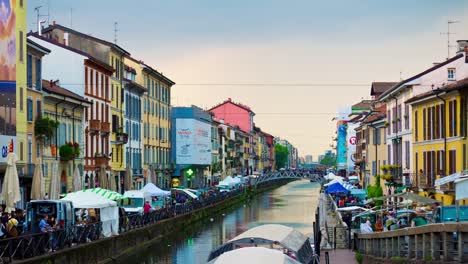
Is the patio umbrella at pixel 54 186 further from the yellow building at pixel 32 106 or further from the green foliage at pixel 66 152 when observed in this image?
the green foliage at pixel 66 152

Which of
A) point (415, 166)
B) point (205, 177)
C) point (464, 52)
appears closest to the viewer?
point (464, 52)

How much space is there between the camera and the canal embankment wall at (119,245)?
3451 cm

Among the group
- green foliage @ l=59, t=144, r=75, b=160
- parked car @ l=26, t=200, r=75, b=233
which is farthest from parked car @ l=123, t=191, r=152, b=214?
parked car @ l=26, t=200, r=75, b=233

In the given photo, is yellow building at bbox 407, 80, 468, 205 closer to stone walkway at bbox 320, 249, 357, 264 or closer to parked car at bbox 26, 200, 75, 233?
stone walkway at bbox 320, 249, 357, 264

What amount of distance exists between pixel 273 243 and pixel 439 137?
82.6ft

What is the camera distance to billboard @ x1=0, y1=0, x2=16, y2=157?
45312 mm

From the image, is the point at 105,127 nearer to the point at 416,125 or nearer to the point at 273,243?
the point at 416,125

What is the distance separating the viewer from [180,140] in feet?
359

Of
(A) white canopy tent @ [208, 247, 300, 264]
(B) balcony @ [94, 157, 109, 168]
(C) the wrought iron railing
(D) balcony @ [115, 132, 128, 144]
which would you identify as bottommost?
(C) the wrought iron railing

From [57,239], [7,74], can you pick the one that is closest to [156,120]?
[7,74]

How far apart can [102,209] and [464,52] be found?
2148 centimetres

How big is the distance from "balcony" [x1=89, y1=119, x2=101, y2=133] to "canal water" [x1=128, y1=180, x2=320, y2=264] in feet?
31.4

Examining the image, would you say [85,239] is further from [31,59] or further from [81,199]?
[31,59]

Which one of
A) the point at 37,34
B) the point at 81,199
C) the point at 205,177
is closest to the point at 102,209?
the point at 81,199
